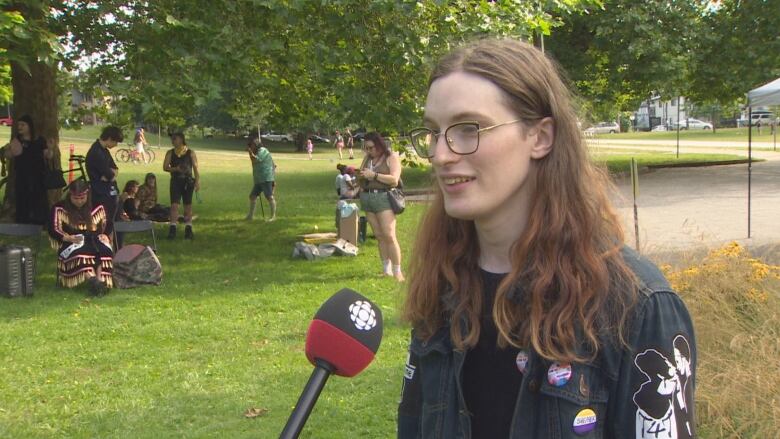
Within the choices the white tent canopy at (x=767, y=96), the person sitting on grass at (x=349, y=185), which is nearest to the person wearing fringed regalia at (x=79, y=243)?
the person sitting on grass at (x=349, y=185)

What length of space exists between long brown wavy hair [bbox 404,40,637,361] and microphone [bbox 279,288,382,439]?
0.14m

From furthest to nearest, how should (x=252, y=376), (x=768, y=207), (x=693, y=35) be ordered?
(x=693, y=35), (x=768, y=207), (x=252, y=376)

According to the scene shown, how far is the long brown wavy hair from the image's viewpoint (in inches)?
56.6

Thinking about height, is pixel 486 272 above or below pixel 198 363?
above

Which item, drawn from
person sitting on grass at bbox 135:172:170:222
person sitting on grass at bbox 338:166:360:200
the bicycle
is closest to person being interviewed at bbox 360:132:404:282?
person sitting on grass at bbox 338:166:360:200

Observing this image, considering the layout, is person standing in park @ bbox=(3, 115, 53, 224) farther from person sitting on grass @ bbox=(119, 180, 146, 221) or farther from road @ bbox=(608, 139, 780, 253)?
road @ bbox=(608, 139, 780, 253)

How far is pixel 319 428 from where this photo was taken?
486 cm

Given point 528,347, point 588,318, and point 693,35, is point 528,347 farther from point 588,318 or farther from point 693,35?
point 693,35

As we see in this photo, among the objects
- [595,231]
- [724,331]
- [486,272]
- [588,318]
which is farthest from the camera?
[724,331]

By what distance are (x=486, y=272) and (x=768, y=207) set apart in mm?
14533

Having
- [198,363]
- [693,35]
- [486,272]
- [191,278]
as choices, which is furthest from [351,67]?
[693,35]

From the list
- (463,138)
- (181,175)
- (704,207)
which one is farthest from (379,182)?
(704,207)

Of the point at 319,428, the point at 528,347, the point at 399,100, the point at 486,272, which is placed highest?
the point at 399,100

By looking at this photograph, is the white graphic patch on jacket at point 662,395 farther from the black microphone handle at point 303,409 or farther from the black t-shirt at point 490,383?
the black microphone handle at point 303,409
